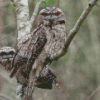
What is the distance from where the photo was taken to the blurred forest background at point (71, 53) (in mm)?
7367

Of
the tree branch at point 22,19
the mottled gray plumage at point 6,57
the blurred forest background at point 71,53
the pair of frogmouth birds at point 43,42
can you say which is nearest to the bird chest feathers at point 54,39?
the pair of frogmouth birds at point 43,42

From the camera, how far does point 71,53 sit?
24.1 ft

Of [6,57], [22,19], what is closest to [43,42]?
[22,19]

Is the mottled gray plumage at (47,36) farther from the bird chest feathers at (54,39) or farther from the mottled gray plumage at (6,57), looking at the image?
the mottled gray plumage at (6,57)

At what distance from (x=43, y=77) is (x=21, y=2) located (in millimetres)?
1921

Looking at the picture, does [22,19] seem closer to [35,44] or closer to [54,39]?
[35,44]

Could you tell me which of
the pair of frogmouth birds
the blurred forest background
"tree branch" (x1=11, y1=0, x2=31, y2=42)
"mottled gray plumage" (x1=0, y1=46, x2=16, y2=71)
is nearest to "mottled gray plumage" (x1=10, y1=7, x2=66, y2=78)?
the pair of frogmouth birds

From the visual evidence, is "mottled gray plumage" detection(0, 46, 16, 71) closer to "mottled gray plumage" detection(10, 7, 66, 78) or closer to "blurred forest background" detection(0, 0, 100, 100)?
"mottled gray plumage" detection(10, 7, 66, 78)

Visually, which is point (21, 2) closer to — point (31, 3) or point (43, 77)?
point (43, 77)

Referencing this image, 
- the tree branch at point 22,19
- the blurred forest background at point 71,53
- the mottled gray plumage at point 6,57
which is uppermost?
the tree branch at point 22,19

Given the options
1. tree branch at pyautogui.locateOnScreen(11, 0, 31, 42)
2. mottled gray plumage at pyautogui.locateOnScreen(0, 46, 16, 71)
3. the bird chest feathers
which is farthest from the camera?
mottled gray plumage at pyautogui.locateOnScreen(0, 46, 16, 71)

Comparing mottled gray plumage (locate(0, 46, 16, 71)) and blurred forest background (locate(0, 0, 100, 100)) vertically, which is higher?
mottled gray plumage (locate(0, 46, 16, 71))

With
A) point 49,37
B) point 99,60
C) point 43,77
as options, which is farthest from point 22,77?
point 99,60

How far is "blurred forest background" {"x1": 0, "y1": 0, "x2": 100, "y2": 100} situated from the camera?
7367 millimetres
